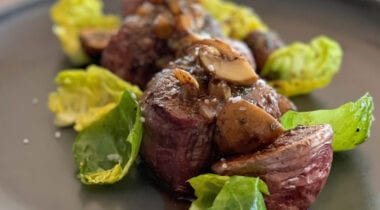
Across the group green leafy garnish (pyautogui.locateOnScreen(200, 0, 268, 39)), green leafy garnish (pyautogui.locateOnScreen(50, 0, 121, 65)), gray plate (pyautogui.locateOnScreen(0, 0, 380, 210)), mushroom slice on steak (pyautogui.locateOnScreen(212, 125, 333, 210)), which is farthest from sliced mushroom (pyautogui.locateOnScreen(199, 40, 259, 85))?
green leafy garnish (pyautogui.locateOnScreen(50, 0, 121, 65))

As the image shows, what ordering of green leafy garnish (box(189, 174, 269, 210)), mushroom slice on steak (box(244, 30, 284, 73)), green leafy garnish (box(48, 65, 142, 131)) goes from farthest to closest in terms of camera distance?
mushroom slice on steak (box(244, 30, 284, 73)), green leafy garnish (box(48, 65, 142, 131)), green leafy garnish (box(189, 174, 269, 210))

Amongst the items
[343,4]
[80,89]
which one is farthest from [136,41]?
[343,4]

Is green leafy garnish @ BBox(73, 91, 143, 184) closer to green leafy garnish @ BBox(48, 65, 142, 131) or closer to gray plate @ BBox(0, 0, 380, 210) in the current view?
gray plate @ BBox(0, 0, 380, 210)

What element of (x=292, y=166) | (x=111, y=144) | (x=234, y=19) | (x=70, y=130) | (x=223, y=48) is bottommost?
(x=70, y=130)

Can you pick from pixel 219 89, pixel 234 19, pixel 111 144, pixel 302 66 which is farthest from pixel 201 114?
pixel 234 19

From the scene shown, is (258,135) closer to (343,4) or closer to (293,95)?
(293,95)

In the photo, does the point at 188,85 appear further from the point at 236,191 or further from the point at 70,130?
the point at 70,130
